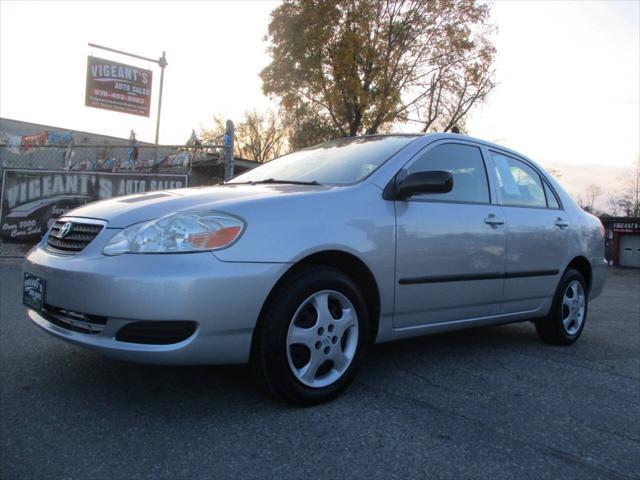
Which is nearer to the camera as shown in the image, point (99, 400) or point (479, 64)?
point (99, 400)

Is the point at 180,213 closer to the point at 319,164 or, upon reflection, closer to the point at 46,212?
the point at 319,164

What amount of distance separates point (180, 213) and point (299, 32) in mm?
18586

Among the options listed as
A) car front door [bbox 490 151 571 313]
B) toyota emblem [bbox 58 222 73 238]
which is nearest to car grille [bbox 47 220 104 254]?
toyota emblem [bbox 58 222 73 238]

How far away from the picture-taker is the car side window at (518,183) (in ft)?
13.4

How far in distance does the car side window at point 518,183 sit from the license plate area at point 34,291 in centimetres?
308

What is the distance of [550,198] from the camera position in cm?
457

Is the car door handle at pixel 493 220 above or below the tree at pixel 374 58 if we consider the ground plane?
below

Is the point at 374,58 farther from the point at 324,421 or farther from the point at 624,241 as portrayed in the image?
the point at 324,421

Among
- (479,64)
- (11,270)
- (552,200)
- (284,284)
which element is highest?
(479,64)

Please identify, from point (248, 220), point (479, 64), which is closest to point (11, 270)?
point (248, 220)

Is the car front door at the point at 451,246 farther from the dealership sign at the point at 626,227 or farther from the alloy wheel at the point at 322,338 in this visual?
the dealership sign at the point at 626,227

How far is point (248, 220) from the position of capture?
100 inches

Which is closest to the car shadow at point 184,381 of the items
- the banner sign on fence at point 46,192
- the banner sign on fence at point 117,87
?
the banner sign on fence at point 46,192

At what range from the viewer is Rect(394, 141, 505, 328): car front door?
317 cm
